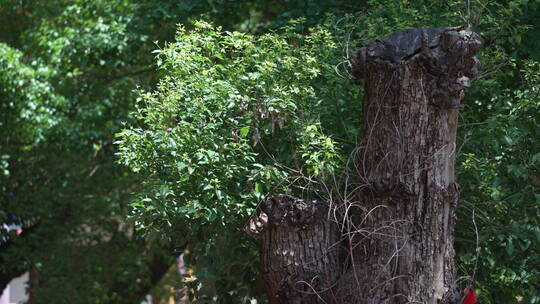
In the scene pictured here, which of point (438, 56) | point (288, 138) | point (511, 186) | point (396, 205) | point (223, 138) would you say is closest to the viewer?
point (438, 56)

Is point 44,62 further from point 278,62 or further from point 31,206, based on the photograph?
point 278,62

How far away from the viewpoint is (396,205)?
18.8ft

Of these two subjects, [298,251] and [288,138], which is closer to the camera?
[298,251]

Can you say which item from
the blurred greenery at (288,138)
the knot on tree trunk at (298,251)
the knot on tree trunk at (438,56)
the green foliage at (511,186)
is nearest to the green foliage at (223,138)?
the blurred greenery at (288,138)

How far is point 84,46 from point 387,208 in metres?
7.38

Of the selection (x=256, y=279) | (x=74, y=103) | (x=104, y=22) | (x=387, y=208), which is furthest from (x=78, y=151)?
(x=387, y=208)

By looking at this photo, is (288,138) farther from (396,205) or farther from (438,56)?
(438,56)

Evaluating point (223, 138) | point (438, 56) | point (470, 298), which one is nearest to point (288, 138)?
point (223, 138)

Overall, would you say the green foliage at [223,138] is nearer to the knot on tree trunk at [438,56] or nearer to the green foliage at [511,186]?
the knot on tree trunk at [438,56]

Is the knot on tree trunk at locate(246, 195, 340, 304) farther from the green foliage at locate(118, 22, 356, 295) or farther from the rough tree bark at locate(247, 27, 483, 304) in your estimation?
the green foliage at locate(118, 22, 356, 295)

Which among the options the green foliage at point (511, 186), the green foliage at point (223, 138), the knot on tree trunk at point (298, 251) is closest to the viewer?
the knot on tree trunk at point (298, 251)

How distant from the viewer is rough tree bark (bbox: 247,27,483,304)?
18.6ft

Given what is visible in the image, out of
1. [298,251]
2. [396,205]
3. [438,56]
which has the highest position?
[438,56]

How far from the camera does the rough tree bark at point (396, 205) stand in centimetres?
567
